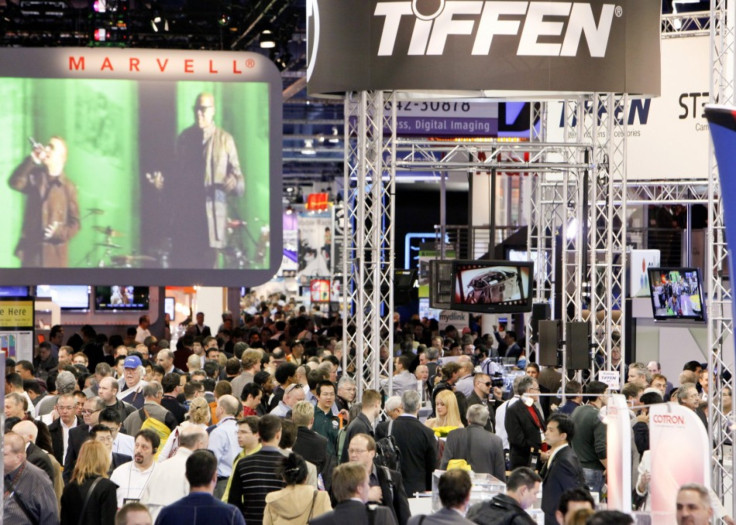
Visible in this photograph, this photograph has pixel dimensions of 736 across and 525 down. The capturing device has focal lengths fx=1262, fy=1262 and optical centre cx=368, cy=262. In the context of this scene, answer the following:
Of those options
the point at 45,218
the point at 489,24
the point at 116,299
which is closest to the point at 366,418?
the point at 489,24

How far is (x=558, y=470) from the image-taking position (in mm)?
8281

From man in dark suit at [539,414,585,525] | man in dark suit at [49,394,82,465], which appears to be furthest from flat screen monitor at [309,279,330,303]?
man in dark suit at [539,414,585,525]

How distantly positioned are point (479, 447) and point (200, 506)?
346 centimetres

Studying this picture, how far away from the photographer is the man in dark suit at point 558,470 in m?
8.20

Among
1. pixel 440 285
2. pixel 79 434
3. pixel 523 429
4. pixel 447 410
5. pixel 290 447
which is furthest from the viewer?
pixel 440 285

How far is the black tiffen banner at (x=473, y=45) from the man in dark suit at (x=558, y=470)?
16.6 ft

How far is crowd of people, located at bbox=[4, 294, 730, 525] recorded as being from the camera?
649cm

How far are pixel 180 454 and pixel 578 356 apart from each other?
7140mm

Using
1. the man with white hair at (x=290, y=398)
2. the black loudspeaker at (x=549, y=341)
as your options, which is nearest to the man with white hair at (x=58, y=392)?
the man with white hair at (x=290, y=398)

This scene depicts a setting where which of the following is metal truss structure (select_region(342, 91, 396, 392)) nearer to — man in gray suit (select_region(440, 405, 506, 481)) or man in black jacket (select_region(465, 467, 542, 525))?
man in gray suit (select_region(440, 405, 506, 481))

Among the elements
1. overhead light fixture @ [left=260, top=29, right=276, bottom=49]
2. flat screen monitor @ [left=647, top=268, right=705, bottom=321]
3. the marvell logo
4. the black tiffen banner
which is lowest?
the marvell logo

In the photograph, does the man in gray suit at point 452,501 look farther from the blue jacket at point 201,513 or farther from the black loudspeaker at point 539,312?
the black loudspeaker at point 539,312

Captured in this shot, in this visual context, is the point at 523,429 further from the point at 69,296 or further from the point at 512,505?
the point at 69,296

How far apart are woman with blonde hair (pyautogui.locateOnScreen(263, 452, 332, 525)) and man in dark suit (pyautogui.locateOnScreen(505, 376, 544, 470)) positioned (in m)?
4.38
